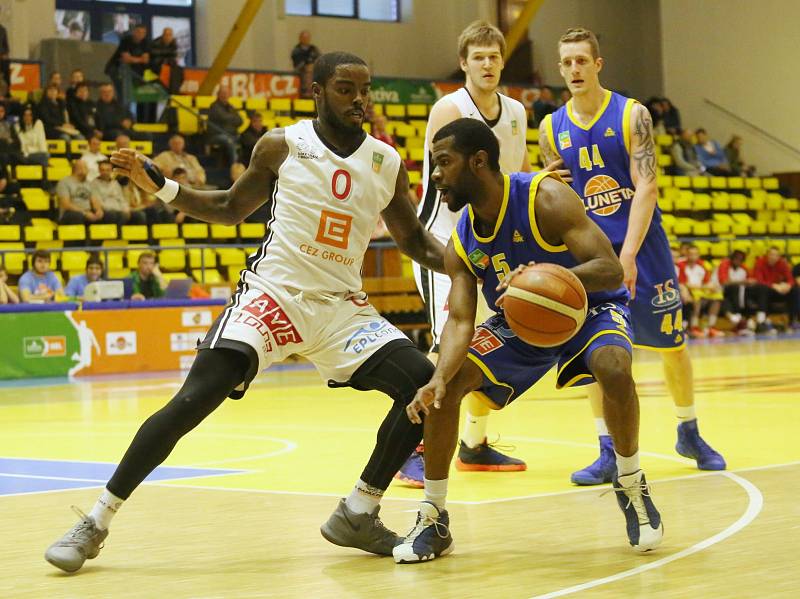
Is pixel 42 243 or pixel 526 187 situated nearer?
pixel 526 187

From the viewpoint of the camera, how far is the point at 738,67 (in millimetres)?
26031

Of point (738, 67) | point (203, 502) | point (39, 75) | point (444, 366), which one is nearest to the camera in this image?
point (444, 366)

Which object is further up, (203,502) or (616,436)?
(616,436)

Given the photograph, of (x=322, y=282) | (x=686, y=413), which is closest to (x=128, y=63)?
(x=686, y=413)

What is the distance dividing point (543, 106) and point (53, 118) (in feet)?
28.3

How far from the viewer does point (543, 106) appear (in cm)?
2244

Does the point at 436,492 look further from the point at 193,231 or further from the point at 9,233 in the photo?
the point at 193,231

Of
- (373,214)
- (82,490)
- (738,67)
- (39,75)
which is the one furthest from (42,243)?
(738,67)

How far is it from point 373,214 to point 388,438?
82cm

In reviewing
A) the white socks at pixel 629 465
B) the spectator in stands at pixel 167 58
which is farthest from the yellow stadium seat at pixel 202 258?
the white socks at pixel 629 465

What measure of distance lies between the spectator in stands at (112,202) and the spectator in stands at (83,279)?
6.04ft

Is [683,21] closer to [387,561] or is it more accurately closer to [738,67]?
[738,67]

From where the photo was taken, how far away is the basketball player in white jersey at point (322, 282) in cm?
436

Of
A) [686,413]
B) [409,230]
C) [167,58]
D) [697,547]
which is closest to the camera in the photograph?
[697,547]
